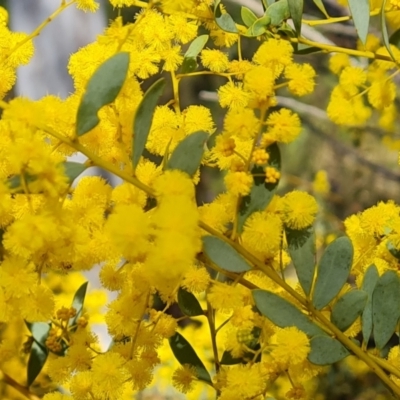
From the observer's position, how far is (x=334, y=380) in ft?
4.61

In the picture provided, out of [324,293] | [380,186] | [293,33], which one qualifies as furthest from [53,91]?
[380,186]

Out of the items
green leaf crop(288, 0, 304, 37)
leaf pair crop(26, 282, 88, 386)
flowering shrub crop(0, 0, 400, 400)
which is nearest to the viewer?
flowering shrub crop(0, 0, 400, 400)

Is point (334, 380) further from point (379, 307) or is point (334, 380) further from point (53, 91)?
point (379, 307)

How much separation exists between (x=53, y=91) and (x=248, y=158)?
862 millimetres

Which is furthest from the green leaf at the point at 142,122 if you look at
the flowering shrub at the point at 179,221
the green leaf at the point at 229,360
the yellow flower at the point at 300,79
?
the green leaf at the point at 229,360

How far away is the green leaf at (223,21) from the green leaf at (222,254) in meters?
0.18

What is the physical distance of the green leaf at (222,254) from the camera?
374 millimetres

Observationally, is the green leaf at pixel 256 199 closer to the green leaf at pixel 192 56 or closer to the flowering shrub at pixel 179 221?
the flowering shrub at pixel 179 221

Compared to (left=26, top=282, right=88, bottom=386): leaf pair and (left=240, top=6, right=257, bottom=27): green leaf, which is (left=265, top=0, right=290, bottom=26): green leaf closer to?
(left=240, top=6, right=257, bottom=27): green leaf

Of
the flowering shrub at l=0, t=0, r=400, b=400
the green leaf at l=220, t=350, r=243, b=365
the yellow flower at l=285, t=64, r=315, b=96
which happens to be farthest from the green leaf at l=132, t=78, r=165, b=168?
the green leaf at l=220, t=350, r=243, b=365

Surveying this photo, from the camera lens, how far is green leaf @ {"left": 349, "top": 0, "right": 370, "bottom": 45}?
0.47m

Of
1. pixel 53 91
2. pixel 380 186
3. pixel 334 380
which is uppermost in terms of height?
pixel 53 91

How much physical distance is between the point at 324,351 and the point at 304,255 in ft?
0.22

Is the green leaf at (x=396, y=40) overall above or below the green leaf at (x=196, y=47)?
below
